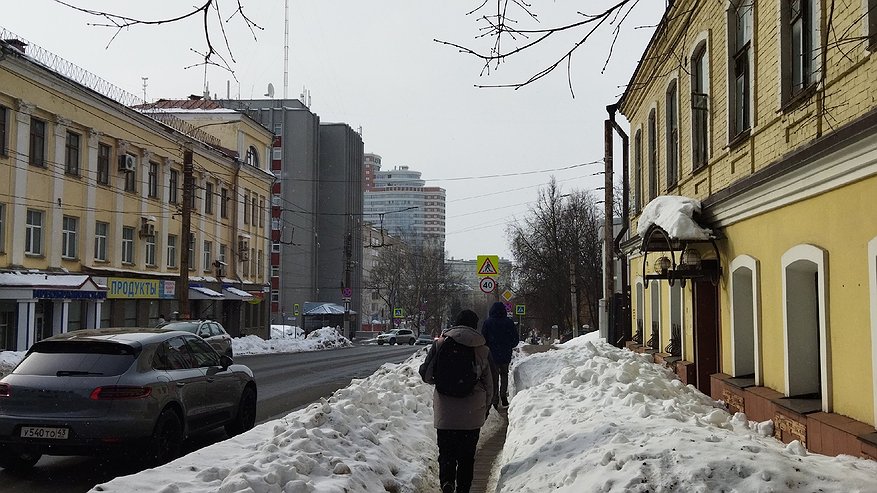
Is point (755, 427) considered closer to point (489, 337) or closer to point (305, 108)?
point (489, 337)

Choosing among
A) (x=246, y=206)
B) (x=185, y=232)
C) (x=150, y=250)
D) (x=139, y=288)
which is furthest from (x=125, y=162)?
(x=246, y=206)

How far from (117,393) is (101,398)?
151 millimetres

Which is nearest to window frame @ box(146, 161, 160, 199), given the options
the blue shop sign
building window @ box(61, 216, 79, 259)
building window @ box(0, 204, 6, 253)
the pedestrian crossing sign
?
building window @ box(61, 216, 79, 259)

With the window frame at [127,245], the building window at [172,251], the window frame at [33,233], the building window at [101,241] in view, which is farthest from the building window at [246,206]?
the window frame at [33,233]

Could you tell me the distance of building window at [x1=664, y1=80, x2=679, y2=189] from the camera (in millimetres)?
14172

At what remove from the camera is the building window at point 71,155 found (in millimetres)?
27792

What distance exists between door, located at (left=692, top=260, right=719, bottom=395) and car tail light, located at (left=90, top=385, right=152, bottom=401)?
7546 mm

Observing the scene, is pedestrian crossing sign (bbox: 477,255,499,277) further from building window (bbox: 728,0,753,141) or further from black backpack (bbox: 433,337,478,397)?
black backpack (bbox: 433,337,478,397)

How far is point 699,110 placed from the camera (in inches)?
477

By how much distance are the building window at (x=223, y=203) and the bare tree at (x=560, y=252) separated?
19133 millimetres

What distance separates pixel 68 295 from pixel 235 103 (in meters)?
41.7

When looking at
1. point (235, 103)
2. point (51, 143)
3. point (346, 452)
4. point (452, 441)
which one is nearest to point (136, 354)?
point (346, 452)

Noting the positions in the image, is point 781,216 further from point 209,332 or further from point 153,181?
point 153,181

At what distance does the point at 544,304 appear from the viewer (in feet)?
177
